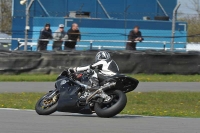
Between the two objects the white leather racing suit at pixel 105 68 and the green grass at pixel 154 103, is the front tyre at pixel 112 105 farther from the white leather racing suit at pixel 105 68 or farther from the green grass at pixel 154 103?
the green grass at pixel 154 103

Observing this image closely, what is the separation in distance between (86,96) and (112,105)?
596 mm

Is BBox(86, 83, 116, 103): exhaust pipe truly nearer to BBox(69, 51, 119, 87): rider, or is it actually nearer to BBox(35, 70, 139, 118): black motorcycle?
BBox(35, 70, 139, 118): black motorcycle

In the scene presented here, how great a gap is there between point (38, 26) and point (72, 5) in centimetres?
393

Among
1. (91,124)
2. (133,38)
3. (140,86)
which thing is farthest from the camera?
(133,38)

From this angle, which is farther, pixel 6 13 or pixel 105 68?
pixel 6 13

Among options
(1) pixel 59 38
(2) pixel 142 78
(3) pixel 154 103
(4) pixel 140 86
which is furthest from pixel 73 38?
(3) pixel 154 103

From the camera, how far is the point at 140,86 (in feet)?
60.6

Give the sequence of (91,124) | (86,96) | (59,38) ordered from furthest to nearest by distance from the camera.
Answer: (59,38), (86,96), (91,124)

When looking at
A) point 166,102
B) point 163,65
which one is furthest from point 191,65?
point 166,102

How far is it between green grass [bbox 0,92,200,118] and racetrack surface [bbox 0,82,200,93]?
4.52ft

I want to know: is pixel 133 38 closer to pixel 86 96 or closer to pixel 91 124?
pixel 86 96

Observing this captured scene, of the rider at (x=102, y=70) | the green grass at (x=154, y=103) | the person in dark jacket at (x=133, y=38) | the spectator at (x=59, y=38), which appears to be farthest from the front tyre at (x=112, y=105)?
the person in dark jacket at (x=133, y=38)

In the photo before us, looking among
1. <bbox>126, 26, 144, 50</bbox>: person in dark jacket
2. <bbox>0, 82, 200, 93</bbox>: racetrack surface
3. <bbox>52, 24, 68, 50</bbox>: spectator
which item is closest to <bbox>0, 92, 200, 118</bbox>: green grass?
<bbox>0, 82, 200, 93</bbox>: racetrack surface

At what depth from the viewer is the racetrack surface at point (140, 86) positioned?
17.5 meters
